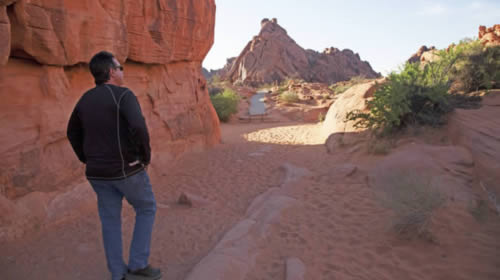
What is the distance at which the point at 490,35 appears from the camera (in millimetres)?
12305

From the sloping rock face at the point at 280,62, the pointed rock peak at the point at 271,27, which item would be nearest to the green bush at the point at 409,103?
the sloping rock face at the point at 280,62

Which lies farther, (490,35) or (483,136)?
(490,35)

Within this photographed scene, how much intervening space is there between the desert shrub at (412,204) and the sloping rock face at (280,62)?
121ft

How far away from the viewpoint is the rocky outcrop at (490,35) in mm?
11263

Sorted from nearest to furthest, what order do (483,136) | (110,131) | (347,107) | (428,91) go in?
(110,131) → (483,136) → (428,91) → (347,107)

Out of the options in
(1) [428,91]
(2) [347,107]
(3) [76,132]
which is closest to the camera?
(3) [76,132]

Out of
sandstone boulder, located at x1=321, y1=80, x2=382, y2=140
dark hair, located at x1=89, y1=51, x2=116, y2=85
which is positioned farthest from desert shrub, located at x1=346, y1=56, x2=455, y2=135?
dark hair, located at x1=89, y1=51, x2=116, y2=85

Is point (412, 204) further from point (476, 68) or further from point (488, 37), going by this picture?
point (488, 37)

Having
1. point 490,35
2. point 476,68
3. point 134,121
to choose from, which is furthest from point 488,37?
point 134,121

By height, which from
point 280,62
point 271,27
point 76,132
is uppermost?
point 271,27

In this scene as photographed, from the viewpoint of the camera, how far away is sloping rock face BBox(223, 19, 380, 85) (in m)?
42.2

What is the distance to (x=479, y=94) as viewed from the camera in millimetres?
8062

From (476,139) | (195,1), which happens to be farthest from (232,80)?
(476,139)

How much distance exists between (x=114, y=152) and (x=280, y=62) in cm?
4344
